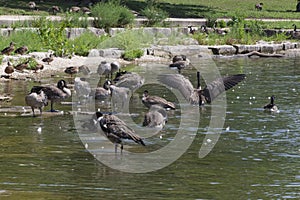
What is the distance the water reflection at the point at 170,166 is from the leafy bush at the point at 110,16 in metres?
17.4

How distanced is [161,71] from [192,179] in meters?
15.7

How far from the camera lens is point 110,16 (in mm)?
35812

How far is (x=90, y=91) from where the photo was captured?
19938 mm

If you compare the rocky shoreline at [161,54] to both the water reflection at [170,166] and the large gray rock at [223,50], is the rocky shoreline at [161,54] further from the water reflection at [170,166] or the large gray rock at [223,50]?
the water reflection at [170,166]

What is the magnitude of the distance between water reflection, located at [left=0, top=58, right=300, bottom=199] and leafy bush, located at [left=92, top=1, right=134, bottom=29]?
17.4 metres

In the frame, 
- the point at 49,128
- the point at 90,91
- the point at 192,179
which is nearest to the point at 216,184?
the point at 192,179

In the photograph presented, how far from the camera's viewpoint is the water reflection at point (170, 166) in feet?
35.2

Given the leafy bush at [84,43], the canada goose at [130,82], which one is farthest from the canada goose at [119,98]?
the leafy bush at [84,43]

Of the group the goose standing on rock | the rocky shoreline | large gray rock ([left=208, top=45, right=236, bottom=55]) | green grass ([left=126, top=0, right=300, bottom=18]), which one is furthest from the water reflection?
green grass ([left=126, top=0, right=300, bottom=18])

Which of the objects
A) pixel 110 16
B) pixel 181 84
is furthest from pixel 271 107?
pixel 110 16

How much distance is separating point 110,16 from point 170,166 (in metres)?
24.0

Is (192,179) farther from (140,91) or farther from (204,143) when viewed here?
(140,91)

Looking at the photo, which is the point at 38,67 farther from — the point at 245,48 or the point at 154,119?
the point at 245,48

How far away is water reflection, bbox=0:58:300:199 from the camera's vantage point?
10.7m
